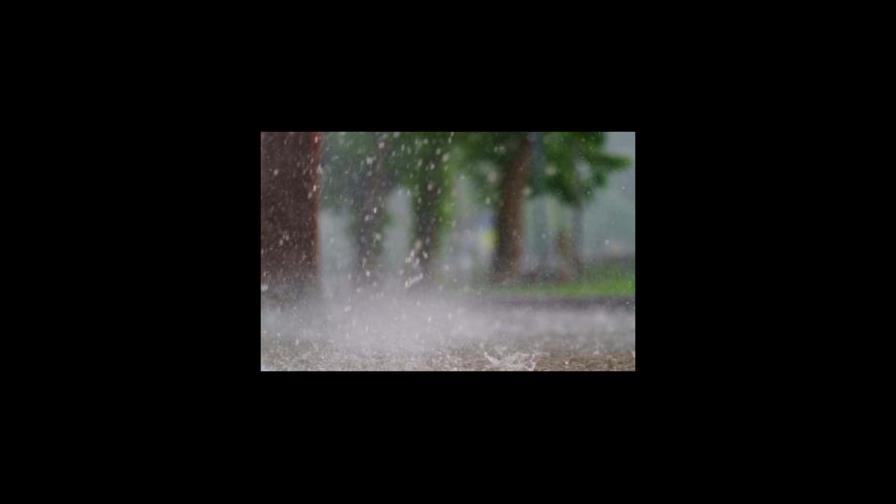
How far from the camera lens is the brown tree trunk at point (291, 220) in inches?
141

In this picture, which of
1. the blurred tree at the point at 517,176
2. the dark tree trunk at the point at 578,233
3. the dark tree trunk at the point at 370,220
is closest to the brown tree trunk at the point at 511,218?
the blurred tree at the point at 517,176

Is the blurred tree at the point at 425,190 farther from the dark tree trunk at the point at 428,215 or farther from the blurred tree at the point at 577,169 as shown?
the blurred tree at the point at 577,169

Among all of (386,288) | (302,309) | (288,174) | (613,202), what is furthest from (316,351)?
(613,202)

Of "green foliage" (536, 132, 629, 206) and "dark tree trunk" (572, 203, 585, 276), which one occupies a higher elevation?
"green foliage" (536, 132, 629, 206)

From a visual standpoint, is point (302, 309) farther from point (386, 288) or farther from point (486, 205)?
point (486, 205)

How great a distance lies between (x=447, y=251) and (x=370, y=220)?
0.48 m

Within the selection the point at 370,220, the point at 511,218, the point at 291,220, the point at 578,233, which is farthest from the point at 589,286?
the point at 291,220

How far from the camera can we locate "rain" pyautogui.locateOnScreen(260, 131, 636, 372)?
362 centimetres

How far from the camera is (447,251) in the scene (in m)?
4.09

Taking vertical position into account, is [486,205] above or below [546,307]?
above

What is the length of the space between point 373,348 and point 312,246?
25.4 inches

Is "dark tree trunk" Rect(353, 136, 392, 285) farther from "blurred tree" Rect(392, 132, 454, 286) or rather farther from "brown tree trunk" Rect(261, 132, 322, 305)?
"brown tree trunk" Rect(261, 132, 322, 305)

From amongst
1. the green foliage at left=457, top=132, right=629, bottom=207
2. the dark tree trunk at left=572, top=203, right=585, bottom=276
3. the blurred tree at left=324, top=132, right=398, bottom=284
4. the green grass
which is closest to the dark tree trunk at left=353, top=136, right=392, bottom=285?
the blurred tree at left=324, top=132, right=398, bottom=284

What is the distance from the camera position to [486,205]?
14.3 feet
